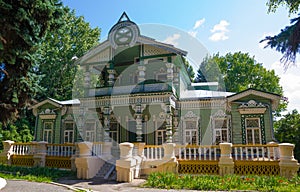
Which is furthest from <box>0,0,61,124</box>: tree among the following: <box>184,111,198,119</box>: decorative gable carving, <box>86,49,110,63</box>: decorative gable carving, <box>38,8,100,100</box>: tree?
<box>38,8,100,100</box>: tree

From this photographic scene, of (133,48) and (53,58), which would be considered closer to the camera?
(133,48)

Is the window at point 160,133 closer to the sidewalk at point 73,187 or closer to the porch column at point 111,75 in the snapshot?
the porch column at point 111,75

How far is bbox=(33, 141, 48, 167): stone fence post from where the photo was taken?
13.5 m

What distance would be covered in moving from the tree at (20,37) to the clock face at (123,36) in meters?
5.73

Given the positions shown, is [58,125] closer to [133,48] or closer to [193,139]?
[133,48]

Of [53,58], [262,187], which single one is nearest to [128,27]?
[262,187]

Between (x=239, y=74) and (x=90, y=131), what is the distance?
25252mm

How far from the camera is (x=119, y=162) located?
991cm

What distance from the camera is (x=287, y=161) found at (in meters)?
9.70

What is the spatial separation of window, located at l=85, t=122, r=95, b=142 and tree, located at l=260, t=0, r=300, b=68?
13.0 m

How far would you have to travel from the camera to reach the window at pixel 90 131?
1704 cm

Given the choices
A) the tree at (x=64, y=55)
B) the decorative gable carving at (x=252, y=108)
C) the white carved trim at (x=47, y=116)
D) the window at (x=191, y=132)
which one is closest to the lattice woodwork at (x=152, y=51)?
the window at (x=191, y=132)

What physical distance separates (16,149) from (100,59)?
298 inches

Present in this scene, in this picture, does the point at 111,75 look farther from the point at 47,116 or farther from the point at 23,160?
the point at 23,160
